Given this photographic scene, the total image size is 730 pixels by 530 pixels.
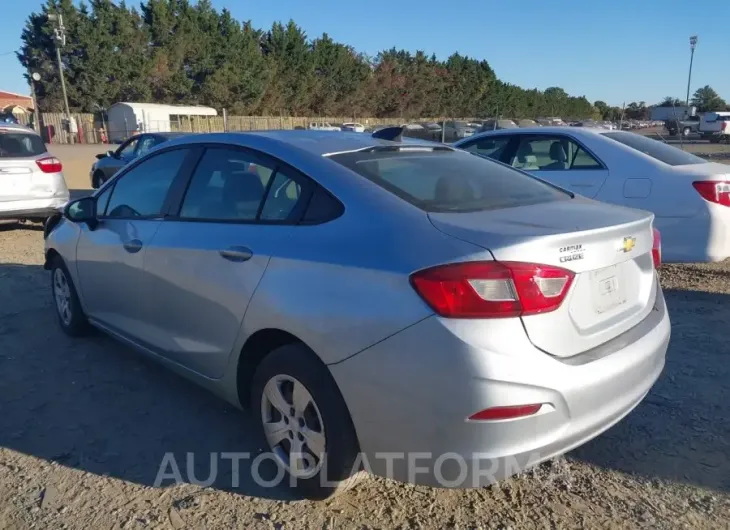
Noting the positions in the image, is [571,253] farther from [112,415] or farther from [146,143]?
[146,143]

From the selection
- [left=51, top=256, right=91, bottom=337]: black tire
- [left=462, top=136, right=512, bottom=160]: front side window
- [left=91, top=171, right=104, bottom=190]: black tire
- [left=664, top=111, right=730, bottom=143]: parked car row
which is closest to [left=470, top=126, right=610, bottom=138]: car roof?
[left=462, top=136, right=512, bottom=160]: front side window

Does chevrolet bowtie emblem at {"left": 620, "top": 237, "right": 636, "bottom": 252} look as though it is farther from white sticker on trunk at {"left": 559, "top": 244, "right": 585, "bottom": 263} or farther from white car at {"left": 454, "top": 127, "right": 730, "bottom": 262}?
white car at {"left": 454, "top": 127, "right": 730, "bottom": 262}

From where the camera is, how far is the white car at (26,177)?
841cm

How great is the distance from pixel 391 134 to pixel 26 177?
7.06 metres

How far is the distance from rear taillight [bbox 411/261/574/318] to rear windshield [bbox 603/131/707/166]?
4389mm

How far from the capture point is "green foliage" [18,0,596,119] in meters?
47.3

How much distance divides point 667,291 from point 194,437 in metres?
4.66

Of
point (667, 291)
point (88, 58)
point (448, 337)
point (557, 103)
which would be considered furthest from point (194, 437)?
point (557, 103)

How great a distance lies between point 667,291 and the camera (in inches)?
231

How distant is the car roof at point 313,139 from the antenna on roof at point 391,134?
4 centimetres

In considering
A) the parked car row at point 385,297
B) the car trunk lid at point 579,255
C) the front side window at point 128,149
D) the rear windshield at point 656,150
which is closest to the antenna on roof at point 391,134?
the parked car row at point 385,297

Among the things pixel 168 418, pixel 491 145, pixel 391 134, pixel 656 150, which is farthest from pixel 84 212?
pixel 656 150

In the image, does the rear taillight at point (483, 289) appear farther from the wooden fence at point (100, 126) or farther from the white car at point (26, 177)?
the wooden fence at point (100, 126)

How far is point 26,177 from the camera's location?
8.58 meters
